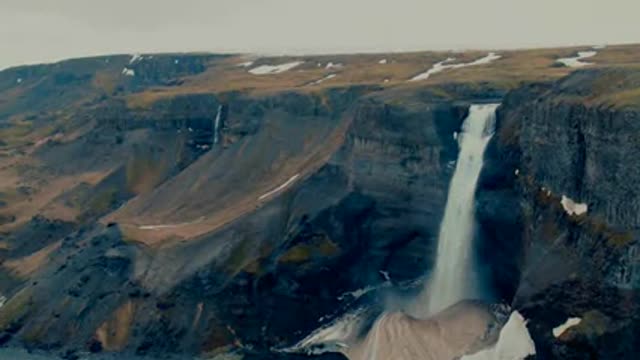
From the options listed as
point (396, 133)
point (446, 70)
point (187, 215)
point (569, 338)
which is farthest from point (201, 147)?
point (569, 338)

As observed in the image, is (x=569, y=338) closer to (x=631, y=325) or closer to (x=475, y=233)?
(x=631, y=325)

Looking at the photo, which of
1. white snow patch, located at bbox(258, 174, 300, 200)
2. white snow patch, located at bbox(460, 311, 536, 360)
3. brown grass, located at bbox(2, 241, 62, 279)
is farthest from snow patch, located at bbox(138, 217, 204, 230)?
white snow patch, located at bbox(460, 311, 536, 360)

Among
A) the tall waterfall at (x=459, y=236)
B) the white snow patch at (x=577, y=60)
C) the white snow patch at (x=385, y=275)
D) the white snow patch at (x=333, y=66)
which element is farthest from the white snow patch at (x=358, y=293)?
the white snow patch at (x=333, y=66)

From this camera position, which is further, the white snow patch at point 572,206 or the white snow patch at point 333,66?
the white snow patch at point 333,66

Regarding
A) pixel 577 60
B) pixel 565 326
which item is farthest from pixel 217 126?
pixel 565 326

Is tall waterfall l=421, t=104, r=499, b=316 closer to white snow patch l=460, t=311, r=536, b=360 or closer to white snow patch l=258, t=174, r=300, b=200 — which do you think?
white snow patch l=460, t=311, r=536, b=360

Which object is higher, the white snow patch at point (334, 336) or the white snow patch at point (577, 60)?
the white snow patch at point (577, 60)

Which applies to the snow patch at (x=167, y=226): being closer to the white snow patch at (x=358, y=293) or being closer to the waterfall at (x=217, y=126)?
the white snow patch at (x=358, y=293)

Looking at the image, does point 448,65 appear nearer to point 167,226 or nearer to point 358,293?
point 167,226
